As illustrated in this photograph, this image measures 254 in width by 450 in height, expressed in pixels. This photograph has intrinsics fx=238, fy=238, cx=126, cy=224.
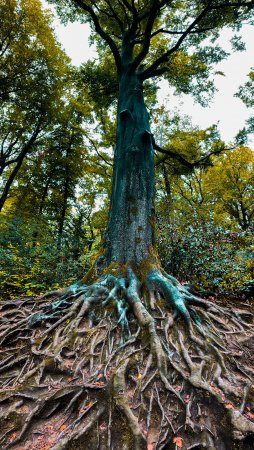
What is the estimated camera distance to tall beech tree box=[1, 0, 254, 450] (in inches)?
83.4

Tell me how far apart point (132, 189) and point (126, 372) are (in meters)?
3.14

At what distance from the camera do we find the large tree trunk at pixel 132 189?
424 cm

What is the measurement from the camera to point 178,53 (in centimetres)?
706

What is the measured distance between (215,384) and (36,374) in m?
1.98

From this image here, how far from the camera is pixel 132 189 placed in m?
4.71

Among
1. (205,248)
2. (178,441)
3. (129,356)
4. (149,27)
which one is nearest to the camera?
(178,441)

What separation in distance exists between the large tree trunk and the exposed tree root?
0.52 meters

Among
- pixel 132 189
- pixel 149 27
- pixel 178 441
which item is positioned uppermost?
pixel 149 27

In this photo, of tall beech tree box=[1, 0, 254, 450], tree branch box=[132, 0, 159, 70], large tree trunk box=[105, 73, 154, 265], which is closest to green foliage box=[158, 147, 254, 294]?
tall beech tree box=[1, 0, 254, 450]

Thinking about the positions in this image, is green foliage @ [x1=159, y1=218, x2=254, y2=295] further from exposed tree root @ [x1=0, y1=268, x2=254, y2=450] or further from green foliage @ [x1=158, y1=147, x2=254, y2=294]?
exposed tree root @ [x1=0, y1=268, x2=254, y2=450]

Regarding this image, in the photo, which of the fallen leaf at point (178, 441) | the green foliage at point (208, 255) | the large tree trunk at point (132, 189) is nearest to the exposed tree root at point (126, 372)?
the fallen leaf at point (178, 441)

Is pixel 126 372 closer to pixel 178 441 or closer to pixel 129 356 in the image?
pixel 129 356

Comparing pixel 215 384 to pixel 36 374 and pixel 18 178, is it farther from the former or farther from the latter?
pixel 18 178

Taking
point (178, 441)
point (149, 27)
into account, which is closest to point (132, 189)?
point (149, 27)
